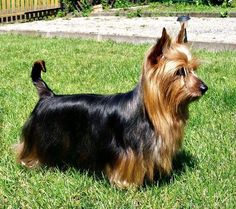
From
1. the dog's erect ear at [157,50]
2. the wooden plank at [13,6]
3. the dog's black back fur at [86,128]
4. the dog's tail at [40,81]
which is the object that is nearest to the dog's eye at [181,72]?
the dog's erect ear at [157,50]

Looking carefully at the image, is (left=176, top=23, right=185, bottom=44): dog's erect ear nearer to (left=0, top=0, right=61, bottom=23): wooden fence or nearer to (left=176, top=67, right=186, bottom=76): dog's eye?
(left=176, top=67, right=186, bottom=76): dog's eye

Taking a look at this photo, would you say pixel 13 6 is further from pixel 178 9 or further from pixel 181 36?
pixel 181 36

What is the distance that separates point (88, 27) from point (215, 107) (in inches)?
377

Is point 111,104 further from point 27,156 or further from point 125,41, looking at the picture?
point 125,41

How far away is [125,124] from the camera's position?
374 cm

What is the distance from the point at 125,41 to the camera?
11.7 metres

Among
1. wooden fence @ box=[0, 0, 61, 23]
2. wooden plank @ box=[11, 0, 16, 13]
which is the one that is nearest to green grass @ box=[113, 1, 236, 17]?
wooden fence @ box=[0, 0, 61, 23]

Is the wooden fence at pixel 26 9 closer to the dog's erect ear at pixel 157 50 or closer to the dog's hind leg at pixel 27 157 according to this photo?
the dog's hind leg at pixel 27 157

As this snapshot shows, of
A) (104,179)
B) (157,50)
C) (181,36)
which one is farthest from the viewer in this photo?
(104,179)

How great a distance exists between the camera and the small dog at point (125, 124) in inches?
134

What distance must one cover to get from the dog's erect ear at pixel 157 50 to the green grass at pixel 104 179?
1.19 m

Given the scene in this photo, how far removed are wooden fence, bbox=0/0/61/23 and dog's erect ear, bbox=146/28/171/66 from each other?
15274mm

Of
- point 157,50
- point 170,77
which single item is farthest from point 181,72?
point 157,50

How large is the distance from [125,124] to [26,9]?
15664 mm
